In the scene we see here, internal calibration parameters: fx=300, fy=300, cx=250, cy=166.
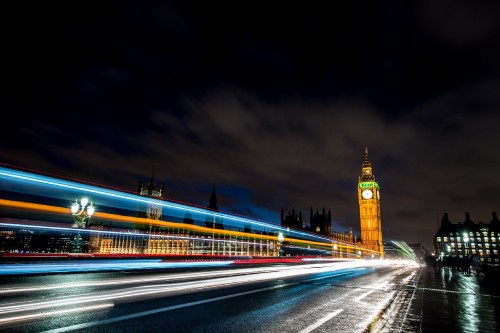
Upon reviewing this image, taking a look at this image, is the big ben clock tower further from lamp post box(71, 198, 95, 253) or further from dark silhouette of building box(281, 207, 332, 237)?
lamp post box(71, 198, 95, 253)

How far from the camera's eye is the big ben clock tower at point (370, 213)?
144475 millimetres

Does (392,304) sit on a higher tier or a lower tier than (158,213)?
lower

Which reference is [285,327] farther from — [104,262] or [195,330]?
→ [104,262]

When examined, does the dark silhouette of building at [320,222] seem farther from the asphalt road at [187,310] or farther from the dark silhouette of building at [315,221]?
the asphalt road at [187,310]

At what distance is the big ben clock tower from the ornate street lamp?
469 feet

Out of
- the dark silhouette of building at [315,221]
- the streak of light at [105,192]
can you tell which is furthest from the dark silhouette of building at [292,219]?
the streak of light at [105,192]

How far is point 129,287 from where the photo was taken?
30.6 ft

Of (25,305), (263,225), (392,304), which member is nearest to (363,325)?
(392,304)

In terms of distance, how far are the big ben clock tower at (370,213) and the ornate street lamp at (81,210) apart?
14309 centimetres

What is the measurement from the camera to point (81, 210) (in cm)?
1742

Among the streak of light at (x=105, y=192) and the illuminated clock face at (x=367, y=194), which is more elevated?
the illuminated clock face at (x=367, y=194)

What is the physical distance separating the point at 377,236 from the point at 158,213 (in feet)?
475

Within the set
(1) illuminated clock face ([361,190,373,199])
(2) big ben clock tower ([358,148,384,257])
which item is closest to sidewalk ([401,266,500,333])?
(2) big ben clock tower ([358,148,384,257])

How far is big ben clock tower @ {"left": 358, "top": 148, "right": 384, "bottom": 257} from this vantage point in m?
144
